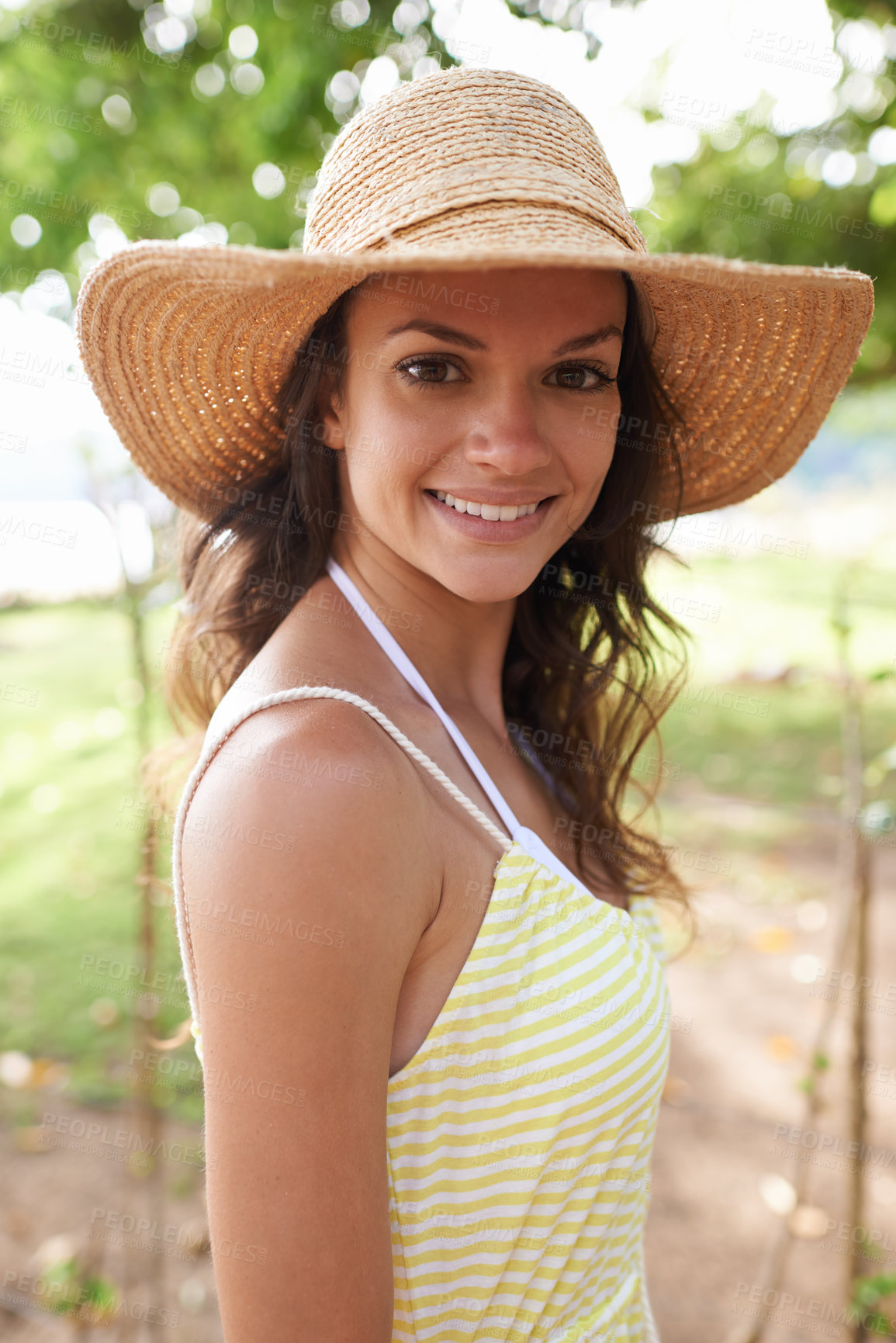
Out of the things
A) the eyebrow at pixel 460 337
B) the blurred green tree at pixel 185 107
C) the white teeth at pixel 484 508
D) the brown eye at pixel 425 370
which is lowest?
the white teeth at pixel 484 508

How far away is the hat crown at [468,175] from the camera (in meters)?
1.28

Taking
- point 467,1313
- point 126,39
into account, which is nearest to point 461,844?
point 467,1313

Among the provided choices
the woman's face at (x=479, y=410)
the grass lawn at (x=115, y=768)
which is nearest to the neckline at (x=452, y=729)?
the woman's face at (x=479, y=410)

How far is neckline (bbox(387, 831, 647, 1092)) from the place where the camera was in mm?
1219

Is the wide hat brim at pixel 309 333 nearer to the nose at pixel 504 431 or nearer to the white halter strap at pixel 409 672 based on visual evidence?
the nose at pixel 504 431

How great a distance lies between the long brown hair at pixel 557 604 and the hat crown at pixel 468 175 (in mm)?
161

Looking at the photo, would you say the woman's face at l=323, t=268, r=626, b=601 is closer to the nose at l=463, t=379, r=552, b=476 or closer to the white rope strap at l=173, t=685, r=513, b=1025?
the nose at l=463, t=379, r=552, b=476

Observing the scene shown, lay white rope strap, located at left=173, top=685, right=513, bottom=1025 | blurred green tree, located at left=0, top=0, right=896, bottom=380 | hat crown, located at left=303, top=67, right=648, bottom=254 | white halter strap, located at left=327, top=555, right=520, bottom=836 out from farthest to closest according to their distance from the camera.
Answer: blurred green tree, located at left=0, top=0, right=896, bottom=380, white halter strap, located at left=327, top=555, right=520, bottom=836, hat crown, located at left=303, top=67, right=648, bottom=254, white rope strap, located at left=173, top=685, right=513, bottom=1025

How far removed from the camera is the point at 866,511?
344 inches

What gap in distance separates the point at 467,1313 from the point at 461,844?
0.70m

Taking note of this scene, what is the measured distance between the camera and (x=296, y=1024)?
1056 mm

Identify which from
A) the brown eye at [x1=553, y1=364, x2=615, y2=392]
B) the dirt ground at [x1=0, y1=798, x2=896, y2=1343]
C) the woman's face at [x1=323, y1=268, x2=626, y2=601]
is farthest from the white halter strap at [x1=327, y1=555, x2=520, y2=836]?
the dirt ground at [x1=0, y1=798, x2=896, y2=1343]

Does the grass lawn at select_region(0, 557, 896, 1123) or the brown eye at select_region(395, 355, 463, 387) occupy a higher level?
the brown eye at select_region(395, 355, 463, 387)

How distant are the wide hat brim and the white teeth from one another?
28cm
